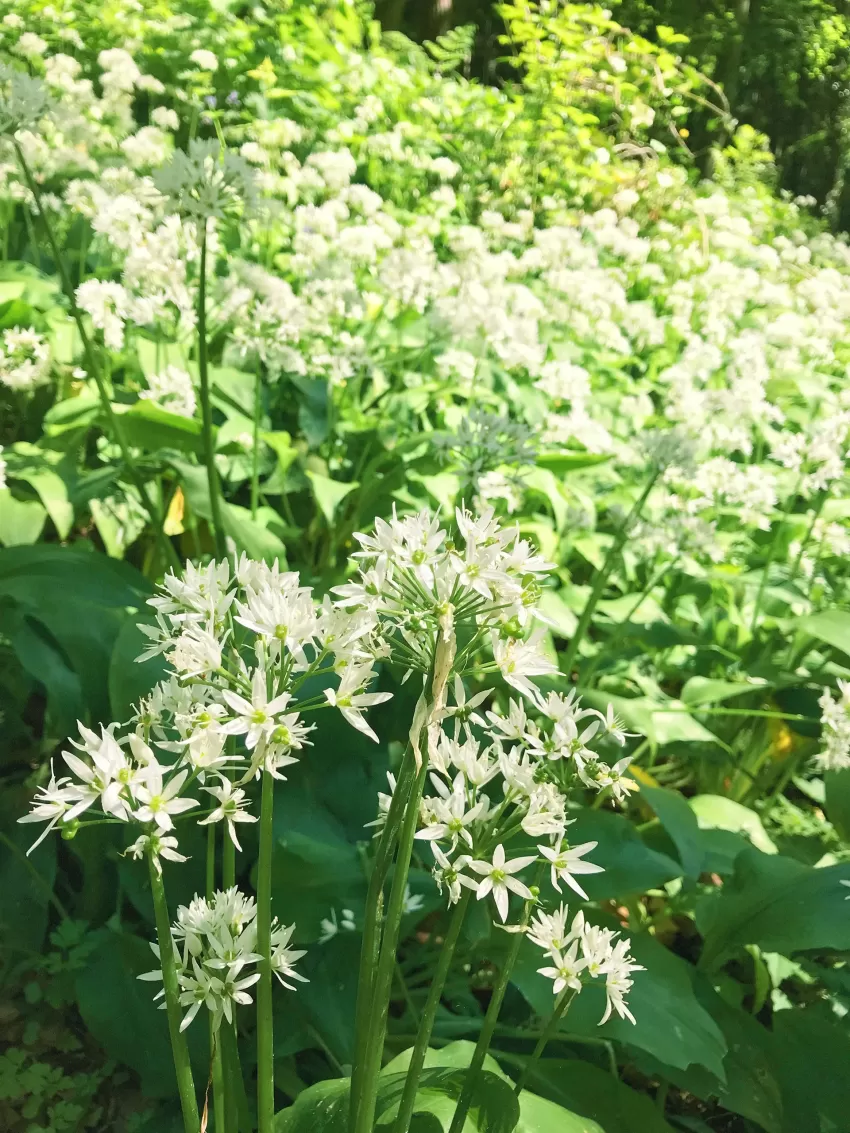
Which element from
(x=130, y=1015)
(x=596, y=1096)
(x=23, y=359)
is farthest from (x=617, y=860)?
(x=23, y=359)

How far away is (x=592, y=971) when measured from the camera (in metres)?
0.87

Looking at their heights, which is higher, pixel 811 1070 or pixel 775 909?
pixel 775 909

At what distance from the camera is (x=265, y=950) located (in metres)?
0.81

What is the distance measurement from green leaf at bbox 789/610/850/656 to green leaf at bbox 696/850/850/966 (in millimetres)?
777

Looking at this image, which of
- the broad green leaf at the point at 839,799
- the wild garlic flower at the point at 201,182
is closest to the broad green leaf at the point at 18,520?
the wild garlic flower at the point at 201,182

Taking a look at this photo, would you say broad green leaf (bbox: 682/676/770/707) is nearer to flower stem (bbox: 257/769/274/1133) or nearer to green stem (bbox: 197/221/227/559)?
green stem (bbox: 197/221/227/559)

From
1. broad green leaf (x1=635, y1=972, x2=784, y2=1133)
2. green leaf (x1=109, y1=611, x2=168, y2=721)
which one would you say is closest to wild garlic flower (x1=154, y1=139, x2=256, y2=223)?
green leaf (x1=109, y1=611, x2=168, y2=721)

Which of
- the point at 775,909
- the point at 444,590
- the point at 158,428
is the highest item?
the point at 444,590

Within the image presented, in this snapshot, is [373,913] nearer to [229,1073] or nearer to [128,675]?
[229,1073]

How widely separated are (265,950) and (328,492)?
1.90 meters

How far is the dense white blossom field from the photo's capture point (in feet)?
2.69

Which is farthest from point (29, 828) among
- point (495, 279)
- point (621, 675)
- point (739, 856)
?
point (495, 279)

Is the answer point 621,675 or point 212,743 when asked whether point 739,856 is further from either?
point 212,743

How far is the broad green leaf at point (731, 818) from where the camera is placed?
2320mm
